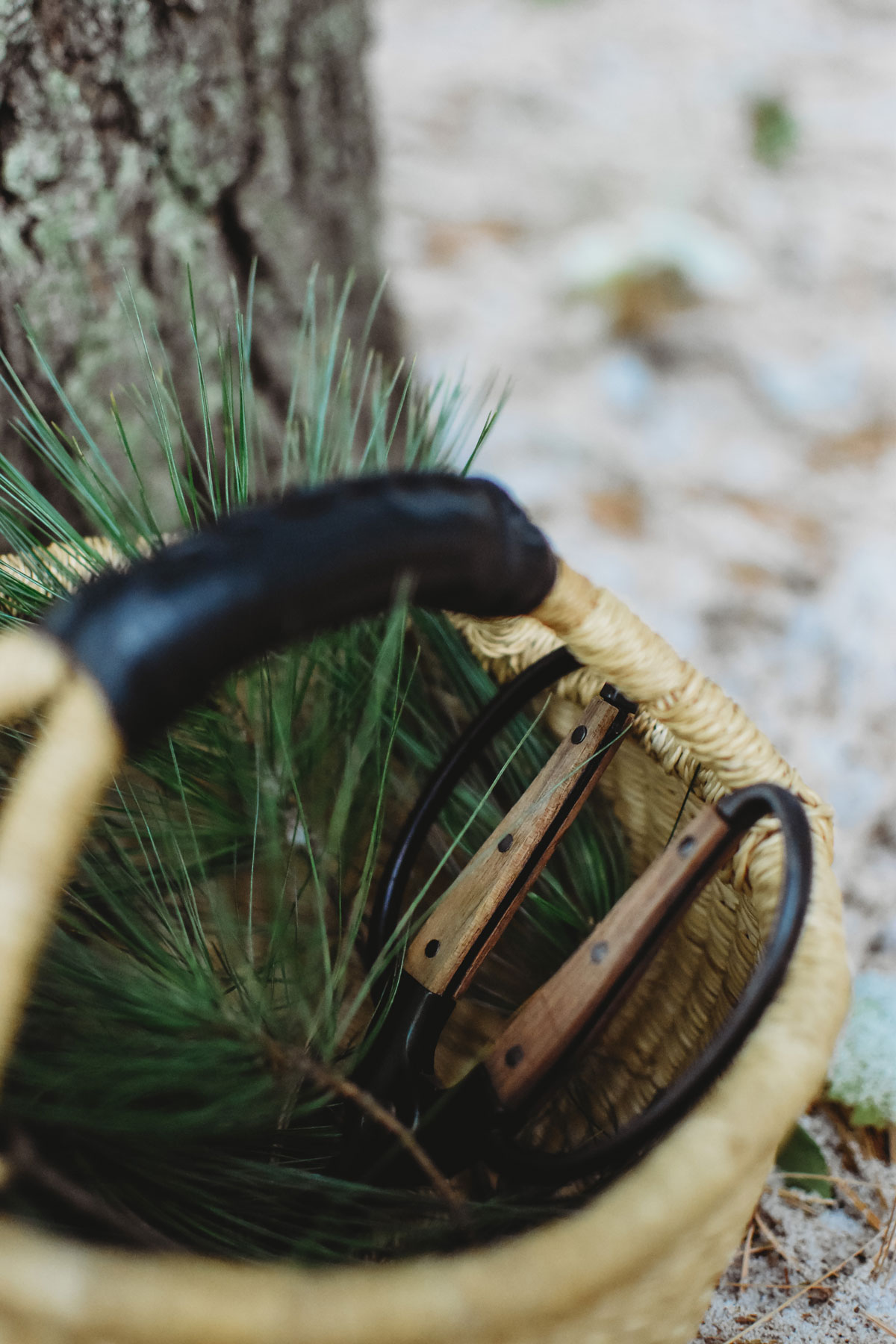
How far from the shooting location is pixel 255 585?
0.30m

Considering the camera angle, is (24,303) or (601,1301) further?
(24,303)

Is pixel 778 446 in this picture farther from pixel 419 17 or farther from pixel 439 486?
pixel 419 17

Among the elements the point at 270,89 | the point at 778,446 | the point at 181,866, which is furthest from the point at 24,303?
the point at 778,446

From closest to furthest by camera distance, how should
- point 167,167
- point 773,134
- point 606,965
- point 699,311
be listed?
point 606,965 → point 167,167 → point 699,311 → point 773,134

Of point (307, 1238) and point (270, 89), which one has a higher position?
point (270, 89)

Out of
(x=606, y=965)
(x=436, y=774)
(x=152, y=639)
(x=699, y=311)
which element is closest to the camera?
(x=152, y=639)

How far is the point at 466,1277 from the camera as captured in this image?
0.28m

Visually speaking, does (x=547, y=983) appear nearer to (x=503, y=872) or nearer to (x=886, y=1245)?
(x=503, y=872)

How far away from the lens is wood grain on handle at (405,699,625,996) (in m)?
0.46

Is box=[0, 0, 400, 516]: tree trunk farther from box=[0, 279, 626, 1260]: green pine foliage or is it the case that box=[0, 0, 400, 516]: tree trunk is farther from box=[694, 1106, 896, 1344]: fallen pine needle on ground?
box=[694, 1106, 896, 1344]: fallen pine needle on ground

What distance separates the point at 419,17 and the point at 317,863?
2226mm

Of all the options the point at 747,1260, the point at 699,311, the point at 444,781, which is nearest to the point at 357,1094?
the point at 444,781

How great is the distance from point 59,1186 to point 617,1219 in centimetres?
17

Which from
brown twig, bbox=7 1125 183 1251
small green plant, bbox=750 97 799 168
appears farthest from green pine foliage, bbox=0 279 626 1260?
small green plant, bbox=750 97 799 168
